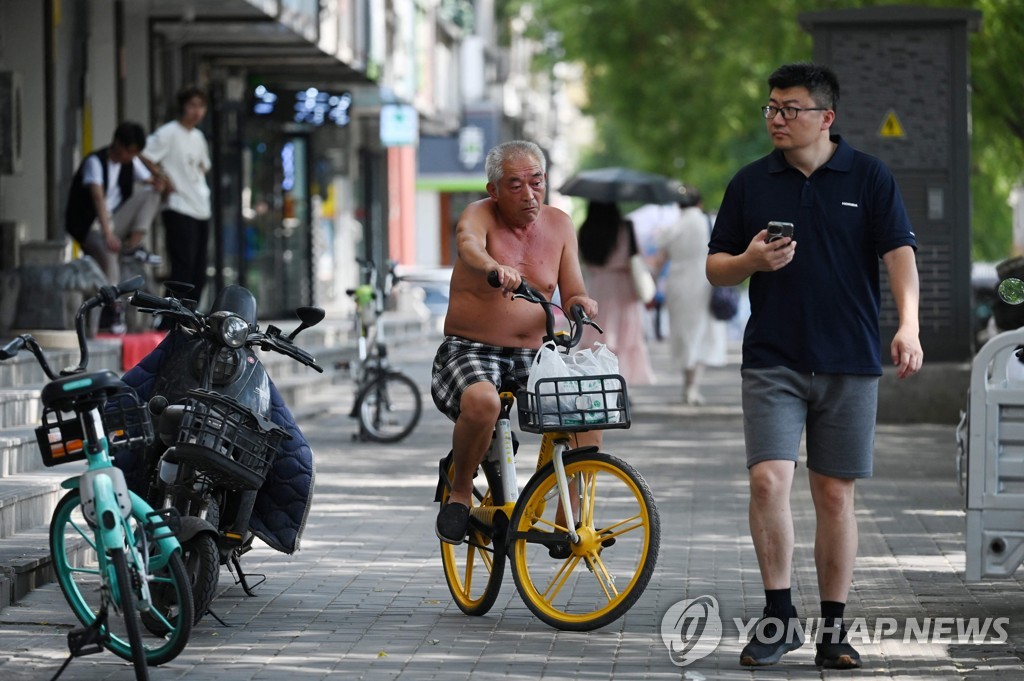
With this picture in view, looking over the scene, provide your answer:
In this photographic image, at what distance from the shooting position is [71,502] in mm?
6273

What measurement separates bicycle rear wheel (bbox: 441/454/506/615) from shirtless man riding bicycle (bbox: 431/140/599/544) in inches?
3.7

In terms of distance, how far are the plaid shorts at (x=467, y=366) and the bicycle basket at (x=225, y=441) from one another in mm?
639

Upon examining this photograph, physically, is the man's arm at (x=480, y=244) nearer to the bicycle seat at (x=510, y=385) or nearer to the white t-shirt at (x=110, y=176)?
the bicycle seat at (x=510, y=385)

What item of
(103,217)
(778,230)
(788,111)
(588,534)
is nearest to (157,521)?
(588,534)

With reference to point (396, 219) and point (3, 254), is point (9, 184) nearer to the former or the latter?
point (3, 254)

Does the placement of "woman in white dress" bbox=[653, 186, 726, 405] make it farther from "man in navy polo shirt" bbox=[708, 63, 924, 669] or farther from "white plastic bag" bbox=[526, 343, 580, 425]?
"man in navy polo shirt" bbox=[708, 63, 924, 669]

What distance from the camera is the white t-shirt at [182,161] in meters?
15.0

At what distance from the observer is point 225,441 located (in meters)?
6.80

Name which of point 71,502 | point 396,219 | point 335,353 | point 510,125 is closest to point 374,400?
point 335,353

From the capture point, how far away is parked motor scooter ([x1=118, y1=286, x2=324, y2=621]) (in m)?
6.74

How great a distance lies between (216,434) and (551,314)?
50.4 inches

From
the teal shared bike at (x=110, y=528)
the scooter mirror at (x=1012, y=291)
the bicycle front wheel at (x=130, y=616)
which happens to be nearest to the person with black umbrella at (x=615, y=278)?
the scooter mirror at (x=1012, y=291)

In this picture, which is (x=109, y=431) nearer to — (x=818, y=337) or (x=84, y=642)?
(x=84, y=642)

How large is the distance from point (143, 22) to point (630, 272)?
6.08 m
